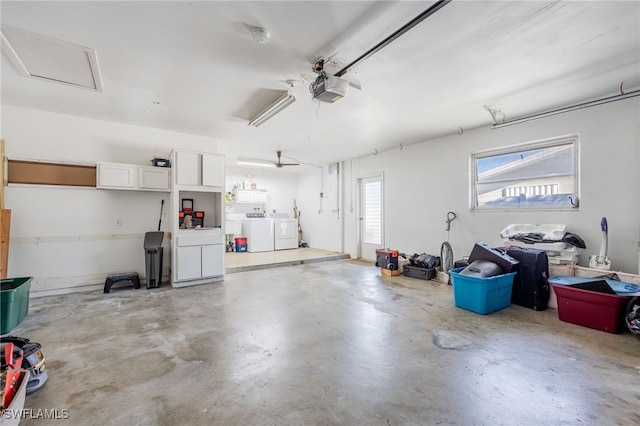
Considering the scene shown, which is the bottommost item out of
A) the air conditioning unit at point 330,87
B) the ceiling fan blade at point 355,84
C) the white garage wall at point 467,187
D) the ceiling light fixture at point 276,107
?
the white garage wall at point 467,187

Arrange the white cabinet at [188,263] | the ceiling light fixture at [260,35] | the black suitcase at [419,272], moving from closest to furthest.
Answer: the ceiling light fixture at [260,35], the white cabinet at [188,263], the black suitcase at [419,272]

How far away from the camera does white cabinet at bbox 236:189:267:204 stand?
827cm

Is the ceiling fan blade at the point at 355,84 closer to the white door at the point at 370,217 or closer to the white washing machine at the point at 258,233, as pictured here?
the white door at the point at 370,217

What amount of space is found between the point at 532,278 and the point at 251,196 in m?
7.18

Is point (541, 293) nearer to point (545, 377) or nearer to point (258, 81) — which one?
point (545, 377)

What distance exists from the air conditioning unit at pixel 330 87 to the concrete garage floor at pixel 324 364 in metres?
2.52

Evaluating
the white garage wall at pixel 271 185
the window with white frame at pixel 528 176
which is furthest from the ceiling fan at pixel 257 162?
the window with white frame at pixel 528 176

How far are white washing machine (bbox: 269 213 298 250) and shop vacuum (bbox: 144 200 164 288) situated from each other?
4.02m

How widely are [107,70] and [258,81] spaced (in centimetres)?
158

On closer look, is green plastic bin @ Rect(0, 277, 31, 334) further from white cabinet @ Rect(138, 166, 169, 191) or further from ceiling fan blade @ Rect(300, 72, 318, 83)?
ceiling fan blade @ Rect(300, 72, 318, 83)

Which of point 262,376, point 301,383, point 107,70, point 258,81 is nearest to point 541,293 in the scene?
point 301,383

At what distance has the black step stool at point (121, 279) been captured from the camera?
13.8ft

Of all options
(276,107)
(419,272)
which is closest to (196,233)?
(276,107)

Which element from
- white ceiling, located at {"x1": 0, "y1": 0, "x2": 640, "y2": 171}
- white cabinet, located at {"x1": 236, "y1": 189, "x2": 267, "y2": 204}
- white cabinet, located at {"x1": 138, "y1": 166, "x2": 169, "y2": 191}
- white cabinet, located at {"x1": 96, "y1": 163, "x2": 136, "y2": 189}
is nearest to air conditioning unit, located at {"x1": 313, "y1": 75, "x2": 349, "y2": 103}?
white ceiling, located at {"x1": 0, "y1": 0, "x2": 640, "y2": 171}
